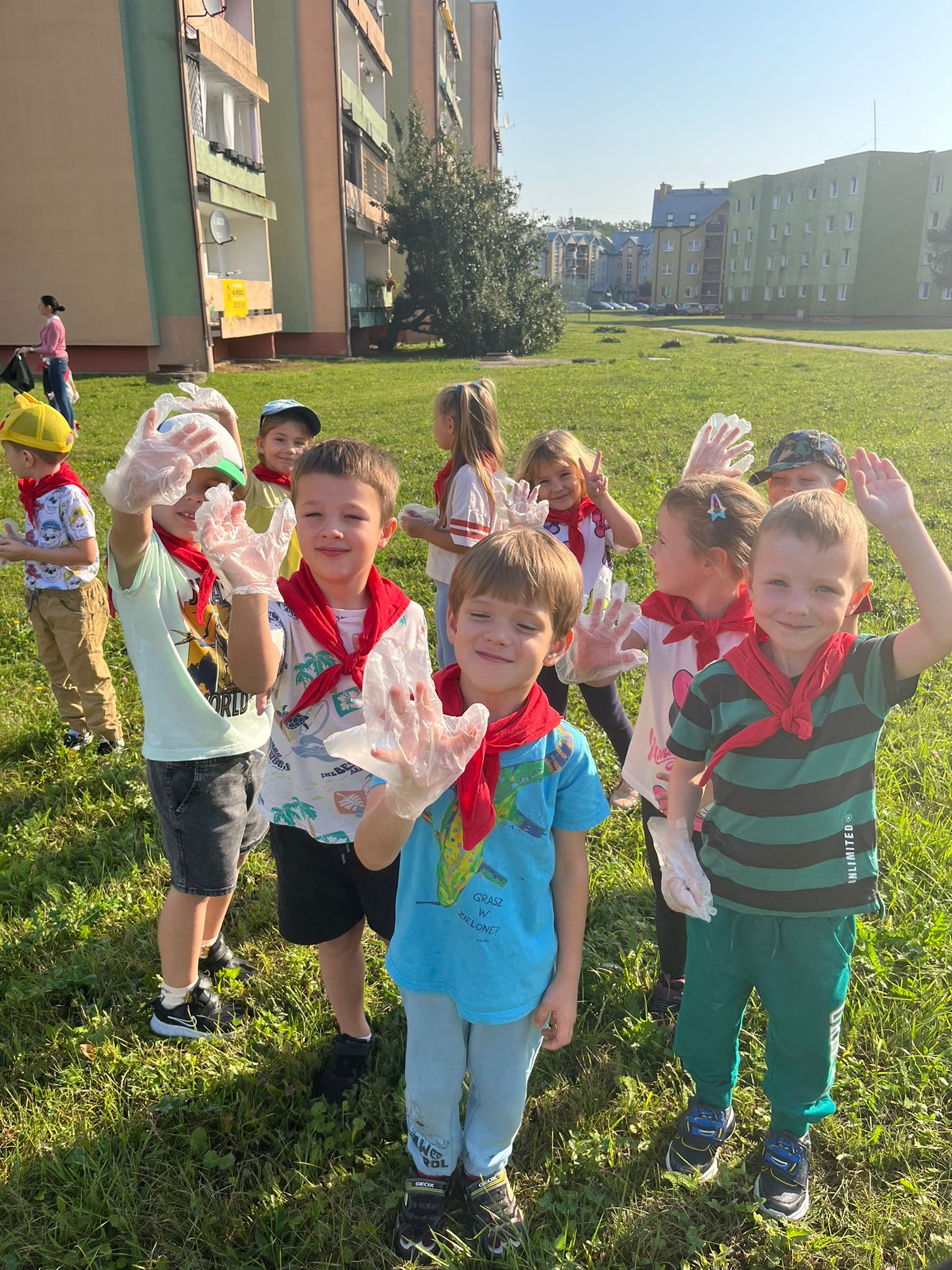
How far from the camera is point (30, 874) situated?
10.8 ft

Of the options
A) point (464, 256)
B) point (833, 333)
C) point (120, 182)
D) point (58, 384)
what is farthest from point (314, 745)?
point (833, 333)

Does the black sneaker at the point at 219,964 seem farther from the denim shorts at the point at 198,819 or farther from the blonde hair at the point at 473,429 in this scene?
the blonde hair at the point at 473,429

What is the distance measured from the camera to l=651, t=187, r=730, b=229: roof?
106 m

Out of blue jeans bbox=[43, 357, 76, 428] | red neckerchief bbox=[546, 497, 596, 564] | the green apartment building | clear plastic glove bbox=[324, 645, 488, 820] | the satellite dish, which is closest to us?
clear plastic glove bbox=[324, 645, 488, 820]

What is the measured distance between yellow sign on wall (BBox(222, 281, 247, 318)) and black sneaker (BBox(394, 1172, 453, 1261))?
21756 millimetres

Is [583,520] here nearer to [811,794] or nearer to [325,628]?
[325,628]

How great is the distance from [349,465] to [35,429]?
2396 mm

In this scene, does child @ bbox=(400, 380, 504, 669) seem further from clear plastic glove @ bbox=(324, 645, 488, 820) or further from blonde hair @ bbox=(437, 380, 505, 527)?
clear plastic glove @ bbox=(324, 645, 488, 820)

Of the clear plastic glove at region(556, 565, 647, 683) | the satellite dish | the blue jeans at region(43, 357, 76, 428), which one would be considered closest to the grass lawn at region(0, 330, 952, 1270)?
the clear plastic glove at region(556, 565, 647, 683)

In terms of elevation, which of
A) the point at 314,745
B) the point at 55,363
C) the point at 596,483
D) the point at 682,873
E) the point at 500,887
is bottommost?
the point at 682,873

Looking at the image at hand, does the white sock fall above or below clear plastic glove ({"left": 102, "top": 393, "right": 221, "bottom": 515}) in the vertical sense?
below

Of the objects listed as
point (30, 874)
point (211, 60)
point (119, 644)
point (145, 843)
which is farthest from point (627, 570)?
point (211, 60)

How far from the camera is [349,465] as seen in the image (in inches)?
81.4

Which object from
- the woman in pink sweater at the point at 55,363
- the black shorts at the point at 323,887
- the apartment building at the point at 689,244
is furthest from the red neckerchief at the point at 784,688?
the apartment building at the point at 689,244
